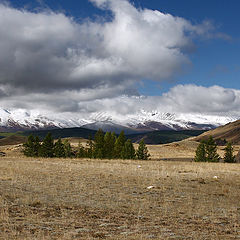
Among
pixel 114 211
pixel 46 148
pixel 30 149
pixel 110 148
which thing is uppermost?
pixel 110 148

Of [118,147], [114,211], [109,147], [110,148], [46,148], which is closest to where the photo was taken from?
[114,211]

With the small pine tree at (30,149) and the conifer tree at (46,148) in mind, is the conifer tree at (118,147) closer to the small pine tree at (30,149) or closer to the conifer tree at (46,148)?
the conifer tree at (46,148)

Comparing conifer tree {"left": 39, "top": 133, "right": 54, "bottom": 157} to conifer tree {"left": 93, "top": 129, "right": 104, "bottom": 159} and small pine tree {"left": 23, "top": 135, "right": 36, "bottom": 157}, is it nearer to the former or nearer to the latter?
small pine tree {"left": 23, "top": 135, "right": 36, "bottom": 157}

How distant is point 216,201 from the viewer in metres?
17.5

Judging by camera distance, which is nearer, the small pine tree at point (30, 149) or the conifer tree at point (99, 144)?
the conifer tree at point (99, 144)

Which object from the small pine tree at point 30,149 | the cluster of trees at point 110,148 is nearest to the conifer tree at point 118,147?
the cluster of trees at point 110,148

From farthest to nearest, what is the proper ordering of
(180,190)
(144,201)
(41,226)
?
(180,190) → (144,201) → (41,226)

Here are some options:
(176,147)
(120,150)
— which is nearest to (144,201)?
(120,150)

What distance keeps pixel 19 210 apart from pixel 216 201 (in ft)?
36.8

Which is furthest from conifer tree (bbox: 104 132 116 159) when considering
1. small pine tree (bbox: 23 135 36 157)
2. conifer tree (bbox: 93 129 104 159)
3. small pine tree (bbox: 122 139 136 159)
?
small pine tree (bbox: 23 135 36 157)

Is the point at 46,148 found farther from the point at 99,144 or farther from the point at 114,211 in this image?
the point at 114,211

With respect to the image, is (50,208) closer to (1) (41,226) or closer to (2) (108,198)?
(1) (41,226)

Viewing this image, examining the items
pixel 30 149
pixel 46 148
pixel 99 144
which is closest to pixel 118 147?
pixel 99 144

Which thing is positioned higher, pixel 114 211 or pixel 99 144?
pixel 99 144
